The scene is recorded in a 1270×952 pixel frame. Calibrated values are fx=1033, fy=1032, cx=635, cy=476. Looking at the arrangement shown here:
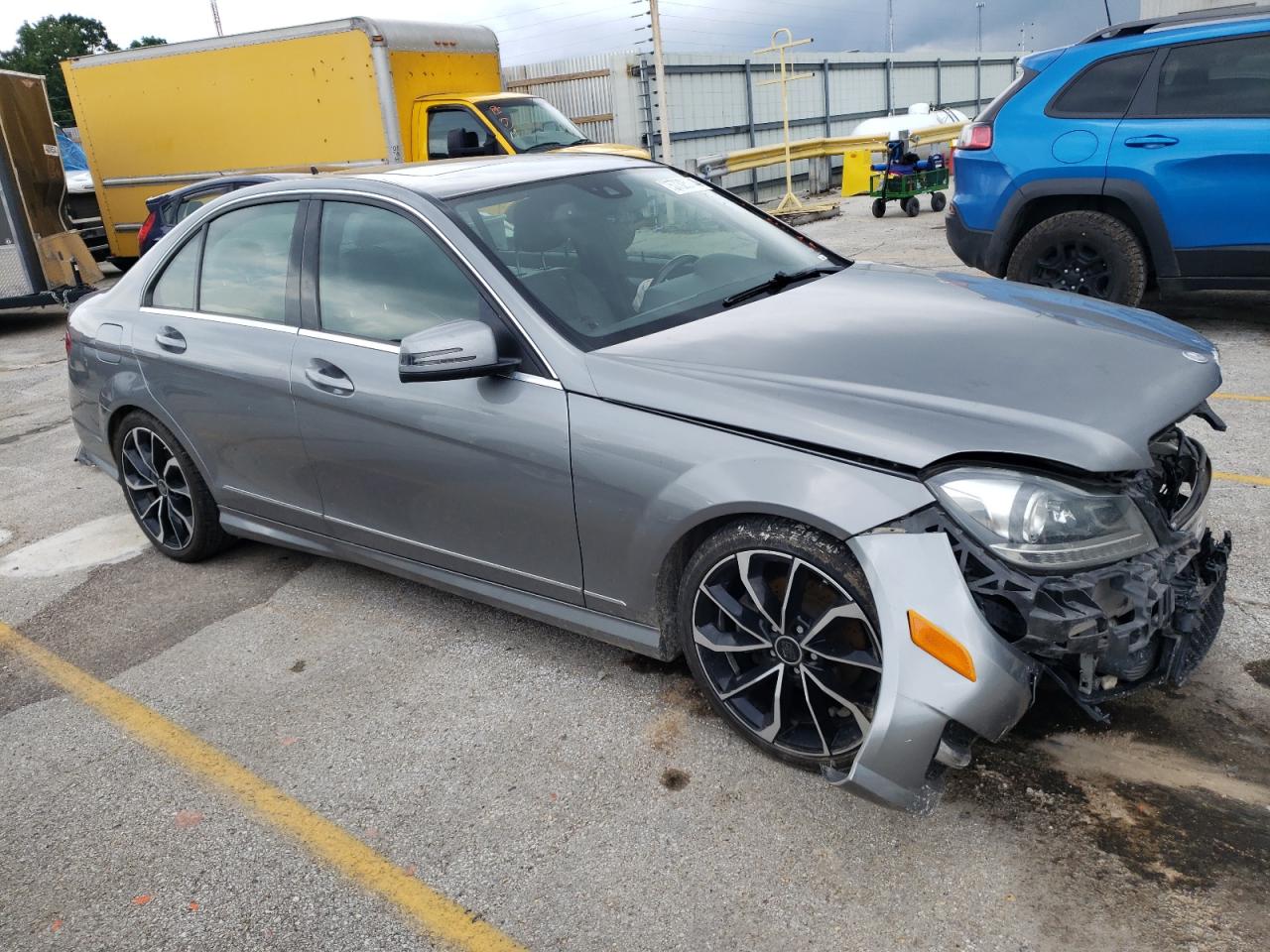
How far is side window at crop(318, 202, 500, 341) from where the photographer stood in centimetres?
328

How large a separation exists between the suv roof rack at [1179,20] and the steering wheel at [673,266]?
4.34m

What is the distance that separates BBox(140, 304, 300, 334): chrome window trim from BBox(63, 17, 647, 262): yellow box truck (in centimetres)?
690

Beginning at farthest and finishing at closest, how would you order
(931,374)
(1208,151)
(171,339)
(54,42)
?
(54,42), (1208,151), (171,339), (931,374)

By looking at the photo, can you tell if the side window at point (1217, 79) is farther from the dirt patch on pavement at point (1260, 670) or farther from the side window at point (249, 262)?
the side window at point (249, 262)

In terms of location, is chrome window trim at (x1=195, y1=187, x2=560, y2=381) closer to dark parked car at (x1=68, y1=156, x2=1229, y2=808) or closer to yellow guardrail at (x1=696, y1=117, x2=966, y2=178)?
dark parked car at (x1=68, y1=156, x2=1229, y2=808)

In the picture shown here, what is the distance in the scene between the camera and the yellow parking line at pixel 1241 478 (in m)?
4.31

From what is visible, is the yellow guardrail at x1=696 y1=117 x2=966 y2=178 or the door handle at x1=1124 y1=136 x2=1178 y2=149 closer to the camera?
the door handle at x1=1124 y1=136 x2=1178 y2=149

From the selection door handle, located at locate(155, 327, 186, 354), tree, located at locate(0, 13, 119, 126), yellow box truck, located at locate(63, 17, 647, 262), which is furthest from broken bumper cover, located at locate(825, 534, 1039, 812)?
tree, located at locate(0, 13, 119, 126)

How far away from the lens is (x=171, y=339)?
4.19 metres

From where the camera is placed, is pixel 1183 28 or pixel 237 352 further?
pixel 1183 28

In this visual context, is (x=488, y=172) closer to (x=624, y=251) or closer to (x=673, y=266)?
Answer: (x=624, y=251)

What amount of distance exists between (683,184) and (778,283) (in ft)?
2.64

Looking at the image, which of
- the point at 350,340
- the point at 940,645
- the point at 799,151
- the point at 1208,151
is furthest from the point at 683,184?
the point at 799,151

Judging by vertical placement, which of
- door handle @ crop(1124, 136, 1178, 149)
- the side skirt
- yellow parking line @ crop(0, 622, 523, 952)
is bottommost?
A: yellow parking line @ crop(0, 622, 523, 952)
